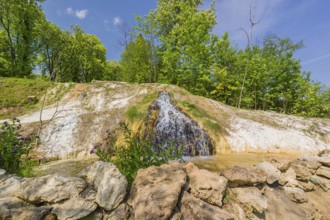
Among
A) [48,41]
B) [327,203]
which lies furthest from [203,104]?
[48,41]

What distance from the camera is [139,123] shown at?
9.72 meters

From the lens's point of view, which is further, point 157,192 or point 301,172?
point 301,172

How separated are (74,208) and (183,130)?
7811 mm

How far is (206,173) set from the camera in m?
3.51

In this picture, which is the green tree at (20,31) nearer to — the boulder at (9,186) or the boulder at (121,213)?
the boulder at (9,186)

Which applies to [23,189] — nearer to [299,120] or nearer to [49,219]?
[49,219]

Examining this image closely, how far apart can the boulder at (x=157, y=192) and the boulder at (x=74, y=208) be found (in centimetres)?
60

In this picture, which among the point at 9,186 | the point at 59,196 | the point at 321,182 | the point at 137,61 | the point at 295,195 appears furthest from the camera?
the point at 137,61

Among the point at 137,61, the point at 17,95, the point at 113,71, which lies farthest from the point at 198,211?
the point at 113,71

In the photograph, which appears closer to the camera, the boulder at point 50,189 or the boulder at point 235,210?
the boulder at point 50,189

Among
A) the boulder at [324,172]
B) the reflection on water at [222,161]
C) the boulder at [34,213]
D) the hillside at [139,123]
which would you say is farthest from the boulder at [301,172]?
the boulder at [34,213]

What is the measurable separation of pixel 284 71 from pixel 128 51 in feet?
65.2

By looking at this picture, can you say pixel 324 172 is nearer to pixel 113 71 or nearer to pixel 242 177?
pixel 242 177

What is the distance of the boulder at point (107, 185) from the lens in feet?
9.60
